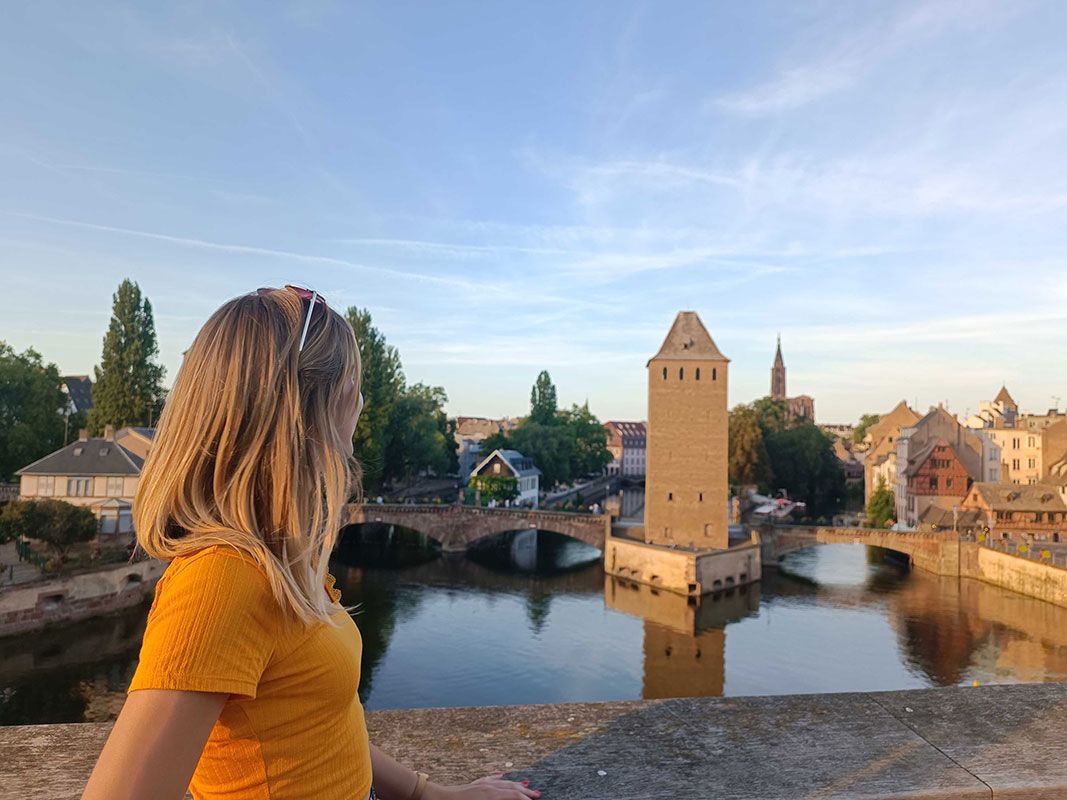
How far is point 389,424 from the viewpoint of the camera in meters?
49.8

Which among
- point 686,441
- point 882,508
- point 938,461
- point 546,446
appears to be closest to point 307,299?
point 686,441

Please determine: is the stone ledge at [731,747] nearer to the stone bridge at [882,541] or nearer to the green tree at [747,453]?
the stone bridge at [882,541]

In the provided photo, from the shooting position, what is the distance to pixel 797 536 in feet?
137

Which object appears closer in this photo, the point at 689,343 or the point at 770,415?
the point at 689,343

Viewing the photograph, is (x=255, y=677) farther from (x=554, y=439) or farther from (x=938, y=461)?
(x=554, y=439)

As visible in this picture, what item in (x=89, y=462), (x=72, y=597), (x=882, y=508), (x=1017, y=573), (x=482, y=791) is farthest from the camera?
(x=882, y=508)

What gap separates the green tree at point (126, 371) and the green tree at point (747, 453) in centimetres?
3911

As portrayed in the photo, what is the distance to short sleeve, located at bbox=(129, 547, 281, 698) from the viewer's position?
1.17 meters

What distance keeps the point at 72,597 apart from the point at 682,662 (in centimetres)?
1937

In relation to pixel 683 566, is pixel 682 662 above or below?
below

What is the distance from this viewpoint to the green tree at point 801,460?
63.2 meters

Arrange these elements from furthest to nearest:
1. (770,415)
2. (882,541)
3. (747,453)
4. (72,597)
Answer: (770,415)
(747,453)
(882,541)
(72,597)

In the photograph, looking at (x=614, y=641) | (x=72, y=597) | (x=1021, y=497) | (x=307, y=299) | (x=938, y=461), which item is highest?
(x=938, y=461)

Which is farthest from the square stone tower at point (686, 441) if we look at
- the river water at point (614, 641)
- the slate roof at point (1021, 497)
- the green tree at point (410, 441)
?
the green tree at point (410, 441)
